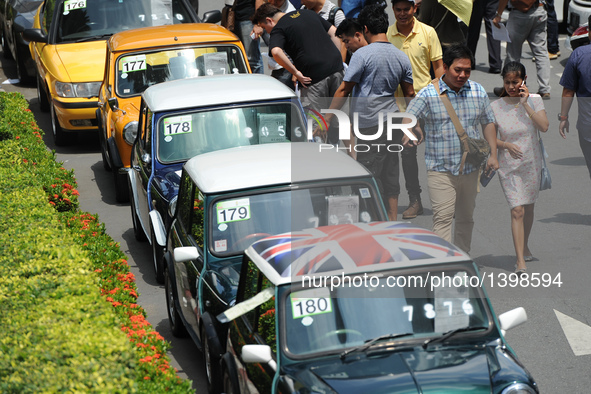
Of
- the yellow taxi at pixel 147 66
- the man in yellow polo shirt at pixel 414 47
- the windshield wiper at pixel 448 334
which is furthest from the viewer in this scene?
the yellow taxi at pixel 147 66

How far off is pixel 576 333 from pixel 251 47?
7.98 meters

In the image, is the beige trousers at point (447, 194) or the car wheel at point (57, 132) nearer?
the beige trousers at point (447, 194)

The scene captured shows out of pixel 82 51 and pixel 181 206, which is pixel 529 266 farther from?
pixel 82 51

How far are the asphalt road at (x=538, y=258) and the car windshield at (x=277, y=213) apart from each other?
1080mm

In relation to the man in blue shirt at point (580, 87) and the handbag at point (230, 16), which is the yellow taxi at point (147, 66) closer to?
the handbag at point (230, 16)

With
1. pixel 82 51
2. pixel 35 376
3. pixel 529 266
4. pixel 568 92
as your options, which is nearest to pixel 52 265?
pixel 35 376

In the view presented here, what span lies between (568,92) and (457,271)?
4772 mm

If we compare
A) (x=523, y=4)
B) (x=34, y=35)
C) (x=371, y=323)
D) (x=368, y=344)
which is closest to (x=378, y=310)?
(x=371, y=323)

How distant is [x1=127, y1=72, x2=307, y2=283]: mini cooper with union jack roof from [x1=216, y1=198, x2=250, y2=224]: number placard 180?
181cm

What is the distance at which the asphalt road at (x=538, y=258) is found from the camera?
7.06 metres

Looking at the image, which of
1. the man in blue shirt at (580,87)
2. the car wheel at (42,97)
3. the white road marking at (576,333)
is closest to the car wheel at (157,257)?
the white road marking at (576,333)

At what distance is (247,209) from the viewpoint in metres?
6.79

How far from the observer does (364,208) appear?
691 cm

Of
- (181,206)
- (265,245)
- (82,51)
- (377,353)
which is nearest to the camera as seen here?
(377,353)
